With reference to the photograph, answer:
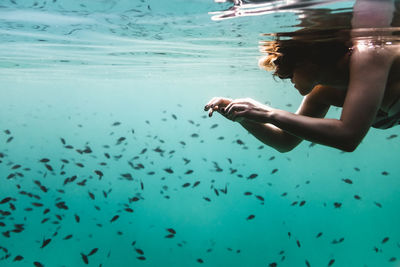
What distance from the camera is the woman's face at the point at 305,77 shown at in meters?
2.92

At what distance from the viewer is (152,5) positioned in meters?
5.08

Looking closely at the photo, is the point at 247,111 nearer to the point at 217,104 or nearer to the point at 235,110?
the point at 235,110

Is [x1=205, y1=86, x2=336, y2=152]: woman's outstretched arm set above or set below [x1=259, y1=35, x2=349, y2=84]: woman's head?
below

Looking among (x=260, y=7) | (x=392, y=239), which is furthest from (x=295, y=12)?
(x=392, y=239)

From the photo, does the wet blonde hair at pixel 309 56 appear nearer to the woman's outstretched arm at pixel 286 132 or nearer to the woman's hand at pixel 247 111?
the woman's outstretched arm at pixel 286 132

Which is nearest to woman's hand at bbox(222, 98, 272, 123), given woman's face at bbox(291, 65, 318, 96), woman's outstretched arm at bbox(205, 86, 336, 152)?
woman's outstretched arm at bbox(205, 86, 336, 152)

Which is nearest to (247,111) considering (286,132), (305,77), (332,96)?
(305,77)

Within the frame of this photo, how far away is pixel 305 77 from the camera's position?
116 inches

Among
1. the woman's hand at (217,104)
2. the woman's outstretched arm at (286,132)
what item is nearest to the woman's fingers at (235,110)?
the woman's hand at (217,104)

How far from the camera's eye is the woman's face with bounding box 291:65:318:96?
2.92 metres

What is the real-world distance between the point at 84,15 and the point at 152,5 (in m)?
1.66

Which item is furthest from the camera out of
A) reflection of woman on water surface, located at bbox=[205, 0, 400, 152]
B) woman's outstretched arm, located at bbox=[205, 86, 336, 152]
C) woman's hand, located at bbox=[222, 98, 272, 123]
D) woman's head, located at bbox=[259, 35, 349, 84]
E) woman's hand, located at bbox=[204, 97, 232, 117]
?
woman's outstretched arm, located at bbox=[205, 86, 336, 152]

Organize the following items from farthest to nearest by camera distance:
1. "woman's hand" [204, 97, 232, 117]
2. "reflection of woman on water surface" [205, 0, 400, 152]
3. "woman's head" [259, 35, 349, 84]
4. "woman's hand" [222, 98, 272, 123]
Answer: "woman's hand" [204, 97, 232, 117] → "woman's head" [259, 35, 349, 84] → "woman's hand" [222, 98, 272, 123] → "reflection of woman on water surface" [205, 0, 400, 152]

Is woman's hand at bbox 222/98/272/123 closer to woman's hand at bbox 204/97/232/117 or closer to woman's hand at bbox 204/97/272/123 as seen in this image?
woman's hand at bbox 204/97/272/123
